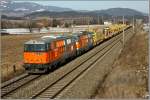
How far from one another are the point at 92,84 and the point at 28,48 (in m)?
7.84

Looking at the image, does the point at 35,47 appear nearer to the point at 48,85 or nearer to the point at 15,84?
the point at 15,84

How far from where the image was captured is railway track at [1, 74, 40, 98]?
68.9 feet

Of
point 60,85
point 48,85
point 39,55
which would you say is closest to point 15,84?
point 48,85

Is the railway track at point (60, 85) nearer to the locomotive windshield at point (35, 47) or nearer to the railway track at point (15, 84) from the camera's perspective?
the railway track at point (15, 84)

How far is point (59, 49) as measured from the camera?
104 ft

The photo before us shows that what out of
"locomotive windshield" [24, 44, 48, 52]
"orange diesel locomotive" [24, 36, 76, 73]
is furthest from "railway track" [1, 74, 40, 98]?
"locomotive windshield" [24, 44, 48, 52]

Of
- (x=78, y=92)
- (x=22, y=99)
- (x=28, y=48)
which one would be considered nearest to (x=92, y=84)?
(x=78, y=92)

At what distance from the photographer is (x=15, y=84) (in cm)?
2373

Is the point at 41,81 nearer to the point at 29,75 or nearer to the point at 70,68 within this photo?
the point at 29,75

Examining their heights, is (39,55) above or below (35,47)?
below

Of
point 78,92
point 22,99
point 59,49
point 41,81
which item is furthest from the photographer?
point 59,49

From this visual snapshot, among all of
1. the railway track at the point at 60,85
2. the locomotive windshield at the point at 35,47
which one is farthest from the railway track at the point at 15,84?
the locomotive windshield at the point at 35,47

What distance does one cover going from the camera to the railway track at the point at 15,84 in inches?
827

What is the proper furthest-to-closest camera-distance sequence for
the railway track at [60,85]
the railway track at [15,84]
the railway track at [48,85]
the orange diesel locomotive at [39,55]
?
1. the orange diesel locomotive at [39,55]
2. the railway track at [15,84]
3. the railway track at [48,85]
4. the railway track at [60,85]
